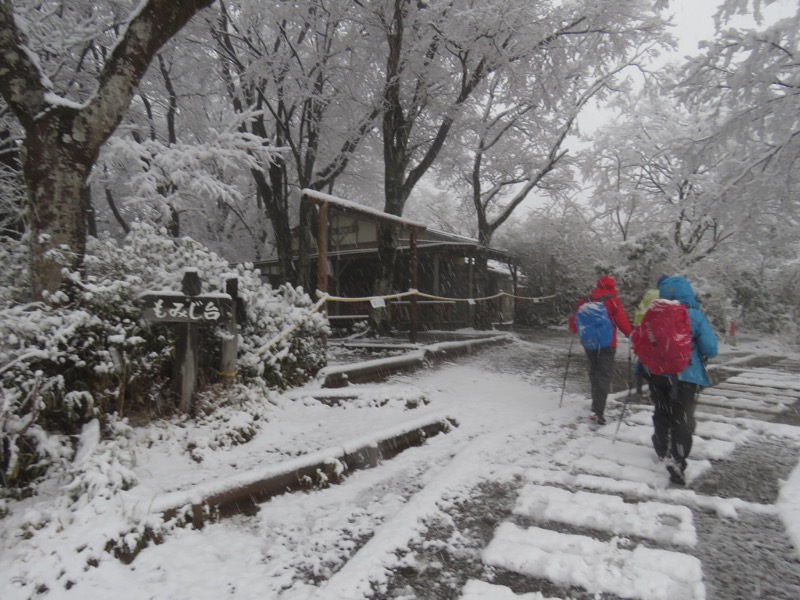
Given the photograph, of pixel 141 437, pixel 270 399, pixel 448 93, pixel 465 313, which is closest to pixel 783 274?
pixel 465 313

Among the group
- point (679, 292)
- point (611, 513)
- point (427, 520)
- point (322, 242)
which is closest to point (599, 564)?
point (611, 513)

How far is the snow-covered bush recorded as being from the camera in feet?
11.0

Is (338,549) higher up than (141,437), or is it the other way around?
(141,437)

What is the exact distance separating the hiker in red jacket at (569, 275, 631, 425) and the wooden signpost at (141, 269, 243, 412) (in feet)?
14.2

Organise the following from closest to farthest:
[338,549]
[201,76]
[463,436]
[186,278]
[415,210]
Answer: [338,549] → [186,278] → [463,436] → [201,76] → [415,210]

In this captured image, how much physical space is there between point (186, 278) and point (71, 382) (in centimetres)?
124

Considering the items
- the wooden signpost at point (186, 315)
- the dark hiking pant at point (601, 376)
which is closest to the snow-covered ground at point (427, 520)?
the wooden signpost at point (186, 315)

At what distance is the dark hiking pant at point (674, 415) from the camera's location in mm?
4082

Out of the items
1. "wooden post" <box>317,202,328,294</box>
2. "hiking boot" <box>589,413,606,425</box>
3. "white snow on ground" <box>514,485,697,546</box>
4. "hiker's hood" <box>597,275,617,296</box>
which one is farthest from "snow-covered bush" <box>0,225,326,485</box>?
"hiker's hood" <box>597,275,617,296</box>

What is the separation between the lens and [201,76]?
14.7 metres

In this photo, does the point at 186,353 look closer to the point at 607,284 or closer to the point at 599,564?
the point at 599,564

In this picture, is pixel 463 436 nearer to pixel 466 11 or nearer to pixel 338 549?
pixel 338 549

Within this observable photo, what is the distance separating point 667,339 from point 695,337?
382mm

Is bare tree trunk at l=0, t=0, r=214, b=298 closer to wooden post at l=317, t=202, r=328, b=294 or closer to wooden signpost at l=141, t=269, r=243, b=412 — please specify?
wooden signpost at l=141, t=269, r=243, b=412
